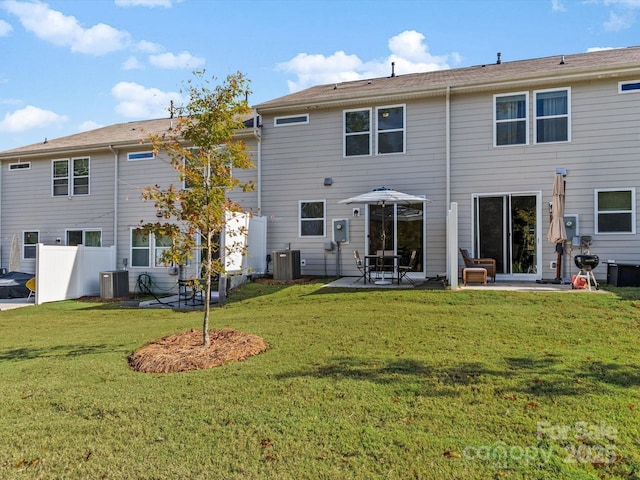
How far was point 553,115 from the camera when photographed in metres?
10.3

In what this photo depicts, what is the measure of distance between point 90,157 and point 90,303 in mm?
6269

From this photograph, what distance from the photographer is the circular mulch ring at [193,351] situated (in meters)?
4.77

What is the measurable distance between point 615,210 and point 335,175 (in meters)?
→ 7.07

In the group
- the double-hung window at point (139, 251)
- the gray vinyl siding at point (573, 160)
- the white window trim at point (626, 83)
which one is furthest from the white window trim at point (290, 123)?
the white window trim at point (626, 83)

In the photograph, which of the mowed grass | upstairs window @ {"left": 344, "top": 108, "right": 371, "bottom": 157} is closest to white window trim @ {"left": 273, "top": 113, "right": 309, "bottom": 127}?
upstairs window @ {"left": 344, "top": 108, "right": 371, "bottom": 157}

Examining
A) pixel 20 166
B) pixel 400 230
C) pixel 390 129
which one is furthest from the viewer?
pixel 20 166

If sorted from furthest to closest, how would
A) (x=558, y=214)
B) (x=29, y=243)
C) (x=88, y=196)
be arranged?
1. (x=29, y=243)
2. (x=88, y=196)
3. (x=558, y=214)

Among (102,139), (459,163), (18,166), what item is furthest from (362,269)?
(18,166)

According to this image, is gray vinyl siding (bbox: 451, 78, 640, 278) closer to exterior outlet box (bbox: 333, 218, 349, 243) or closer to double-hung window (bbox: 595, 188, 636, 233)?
double-hung window (bbox: 595, 188, 636, 233)

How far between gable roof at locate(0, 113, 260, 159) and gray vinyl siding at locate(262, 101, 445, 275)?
1.90 meters

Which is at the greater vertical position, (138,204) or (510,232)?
(138,204)

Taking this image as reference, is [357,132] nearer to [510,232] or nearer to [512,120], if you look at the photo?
[512,120]

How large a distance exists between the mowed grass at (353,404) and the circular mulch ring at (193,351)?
0.22 metres

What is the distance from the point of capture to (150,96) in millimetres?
6031
